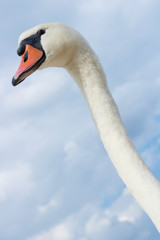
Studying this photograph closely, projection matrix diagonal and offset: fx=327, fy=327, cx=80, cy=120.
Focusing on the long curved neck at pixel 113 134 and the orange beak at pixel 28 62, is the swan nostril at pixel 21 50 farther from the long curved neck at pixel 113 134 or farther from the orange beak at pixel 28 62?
the long curved neck at pixel 113 134

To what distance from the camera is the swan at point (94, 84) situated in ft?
13.9

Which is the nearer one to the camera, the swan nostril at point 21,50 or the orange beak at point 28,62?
the orange beak at point 28,62

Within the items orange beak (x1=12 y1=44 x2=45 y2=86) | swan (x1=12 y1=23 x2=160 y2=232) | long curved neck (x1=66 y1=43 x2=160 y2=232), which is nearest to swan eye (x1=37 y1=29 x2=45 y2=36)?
swan (x1=12 y1=23 x2=160 y2=232)

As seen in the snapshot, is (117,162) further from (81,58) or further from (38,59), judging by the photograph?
(38,59)

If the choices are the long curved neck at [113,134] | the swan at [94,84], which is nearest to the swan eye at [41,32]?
the swan at [94,84]

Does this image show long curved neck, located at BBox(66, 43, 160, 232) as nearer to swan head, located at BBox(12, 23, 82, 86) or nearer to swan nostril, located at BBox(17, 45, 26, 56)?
swan head, located at BBox(12, 23, 82, 86)

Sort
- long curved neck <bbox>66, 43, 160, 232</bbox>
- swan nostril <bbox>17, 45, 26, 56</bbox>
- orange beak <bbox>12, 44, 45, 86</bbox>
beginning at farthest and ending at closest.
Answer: swan nostril <bbox>17, 45, 26, 56</bbox>
orange beak <bbox>12, 44, 45, 86</bbox>
long curved neck <bbox>66, 43, 160, 232</bbox>

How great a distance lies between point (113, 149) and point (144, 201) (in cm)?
78

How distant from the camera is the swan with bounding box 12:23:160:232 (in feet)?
13.9

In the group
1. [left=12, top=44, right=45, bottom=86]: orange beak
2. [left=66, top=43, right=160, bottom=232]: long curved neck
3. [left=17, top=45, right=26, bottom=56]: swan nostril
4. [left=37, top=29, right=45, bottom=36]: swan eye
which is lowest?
[left=66, top=43, right=160, bottom=232]: long curved neck

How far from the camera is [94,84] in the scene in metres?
4.74

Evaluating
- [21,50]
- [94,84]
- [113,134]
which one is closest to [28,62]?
[21,50]

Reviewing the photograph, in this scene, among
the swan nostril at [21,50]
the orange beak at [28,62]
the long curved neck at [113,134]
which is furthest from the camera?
the swan nostril at [21,50]

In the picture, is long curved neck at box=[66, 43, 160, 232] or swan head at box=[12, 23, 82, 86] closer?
long curved neck at box=[66, 43, 160, 232]
